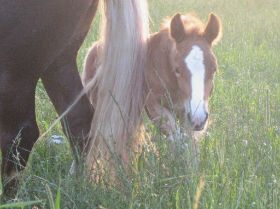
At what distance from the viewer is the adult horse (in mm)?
2785

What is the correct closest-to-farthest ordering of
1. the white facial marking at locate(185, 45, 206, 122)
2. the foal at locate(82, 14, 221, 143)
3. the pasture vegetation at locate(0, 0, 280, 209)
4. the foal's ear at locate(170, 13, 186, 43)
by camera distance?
the pasture vegetation at locate(0, 0, 280, 209) < the white facial marking at locate(185, 45, 206, 122) < the foal at locate(82, 14, 221, 143) < the foal's ear at locate(170, 13, 186, 43)

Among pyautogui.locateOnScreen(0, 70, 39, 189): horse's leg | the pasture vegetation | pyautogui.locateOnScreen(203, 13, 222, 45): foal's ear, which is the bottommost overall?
the pasture vegetation

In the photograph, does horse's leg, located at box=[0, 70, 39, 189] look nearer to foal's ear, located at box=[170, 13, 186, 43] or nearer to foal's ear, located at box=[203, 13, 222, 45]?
foal's ear, located at box=[170, 13, 186, 43]

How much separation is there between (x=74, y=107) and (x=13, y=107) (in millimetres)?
602

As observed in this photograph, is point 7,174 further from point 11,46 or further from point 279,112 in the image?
point 279,112

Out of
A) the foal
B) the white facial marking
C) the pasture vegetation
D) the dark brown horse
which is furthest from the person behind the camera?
the foal

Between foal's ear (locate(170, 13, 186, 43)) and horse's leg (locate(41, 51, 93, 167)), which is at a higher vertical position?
foal's ear (locate(170, 13, 186, 43))

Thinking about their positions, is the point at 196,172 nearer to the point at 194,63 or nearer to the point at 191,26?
the point at 194,63

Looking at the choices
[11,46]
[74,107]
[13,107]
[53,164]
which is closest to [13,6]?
[11,46]

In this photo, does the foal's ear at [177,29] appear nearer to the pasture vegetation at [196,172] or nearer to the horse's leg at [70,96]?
the pasture vegetation at [196,172]

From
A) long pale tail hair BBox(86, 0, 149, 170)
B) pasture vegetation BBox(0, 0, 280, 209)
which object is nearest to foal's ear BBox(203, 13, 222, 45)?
pasture vegetation BBox(0, 0, 280, 209)

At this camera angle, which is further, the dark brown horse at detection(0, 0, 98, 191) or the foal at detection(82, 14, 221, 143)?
the foal at detection(82, 14, 221, 143)

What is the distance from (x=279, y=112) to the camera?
14.7 ft

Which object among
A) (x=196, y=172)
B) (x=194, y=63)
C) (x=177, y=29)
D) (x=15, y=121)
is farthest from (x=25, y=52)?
(x=177, y=29)
